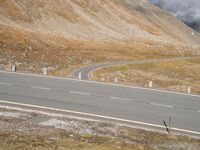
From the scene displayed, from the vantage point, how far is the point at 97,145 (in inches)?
496

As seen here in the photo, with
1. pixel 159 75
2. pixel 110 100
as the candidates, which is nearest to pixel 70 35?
pixel 159 75

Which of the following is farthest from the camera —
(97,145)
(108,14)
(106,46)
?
(108,14)

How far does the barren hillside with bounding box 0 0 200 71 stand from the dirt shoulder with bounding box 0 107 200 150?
32.3 metres

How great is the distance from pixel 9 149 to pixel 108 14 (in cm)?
13345

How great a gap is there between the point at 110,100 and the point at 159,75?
39585mm

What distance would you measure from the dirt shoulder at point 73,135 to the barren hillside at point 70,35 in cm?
3235

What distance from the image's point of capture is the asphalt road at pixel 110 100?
57.1ft

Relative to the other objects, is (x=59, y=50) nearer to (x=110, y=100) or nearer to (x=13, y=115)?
(x=110, y=100)

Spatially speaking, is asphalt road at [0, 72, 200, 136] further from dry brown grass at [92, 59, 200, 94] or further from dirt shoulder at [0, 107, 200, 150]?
dry brown grass at [92, 59, 200, 94]

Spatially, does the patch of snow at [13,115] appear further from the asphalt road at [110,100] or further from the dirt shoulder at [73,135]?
the asphalt road at [110,100]

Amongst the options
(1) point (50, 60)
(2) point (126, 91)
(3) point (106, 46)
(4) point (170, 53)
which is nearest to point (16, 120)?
(2) point (126, 91)

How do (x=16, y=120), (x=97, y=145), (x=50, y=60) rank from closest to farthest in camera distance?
(x=97, y=145), (x=16, y=120), (x=50, y=60)

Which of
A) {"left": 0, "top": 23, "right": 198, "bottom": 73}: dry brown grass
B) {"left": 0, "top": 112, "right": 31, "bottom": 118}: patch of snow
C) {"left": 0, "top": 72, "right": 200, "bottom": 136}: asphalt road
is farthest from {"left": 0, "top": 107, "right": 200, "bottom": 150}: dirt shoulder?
{"left": 0, "top": 23, "right": 198, "bottom": 73}: dry brown grass

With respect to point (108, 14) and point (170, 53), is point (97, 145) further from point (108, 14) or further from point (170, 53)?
point (108, 14)
